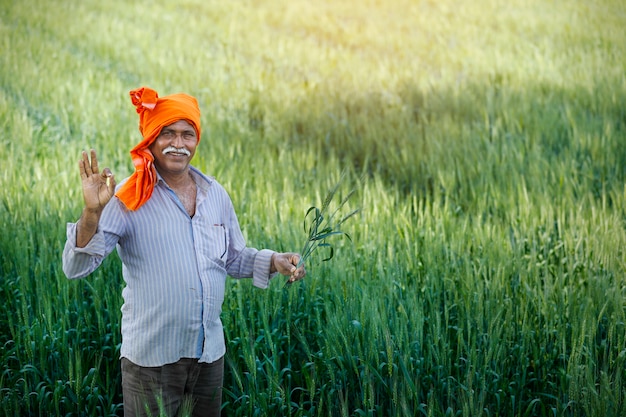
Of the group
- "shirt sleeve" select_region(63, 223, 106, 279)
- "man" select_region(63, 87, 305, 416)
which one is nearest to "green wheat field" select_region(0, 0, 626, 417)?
"man" select_region(63, 87, 305, 416)

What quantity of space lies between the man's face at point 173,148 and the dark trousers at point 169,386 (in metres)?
0.57

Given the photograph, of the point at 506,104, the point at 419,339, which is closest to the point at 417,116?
the point at 506,104

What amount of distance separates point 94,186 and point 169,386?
0.63 metres

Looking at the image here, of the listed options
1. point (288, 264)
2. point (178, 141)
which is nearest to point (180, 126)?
point (178, 141)

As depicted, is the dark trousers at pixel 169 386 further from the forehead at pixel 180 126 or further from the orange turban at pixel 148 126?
the forehead at pixel 180 126

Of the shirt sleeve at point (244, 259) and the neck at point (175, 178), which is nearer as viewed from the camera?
the neck at point (175, 178)

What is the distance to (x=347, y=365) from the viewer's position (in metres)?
2.84

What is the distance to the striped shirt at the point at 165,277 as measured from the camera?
2193 mm

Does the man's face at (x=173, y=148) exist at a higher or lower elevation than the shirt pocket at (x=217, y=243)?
higher

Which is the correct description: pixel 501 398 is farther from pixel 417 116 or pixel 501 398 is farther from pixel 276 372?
pixel 417 116

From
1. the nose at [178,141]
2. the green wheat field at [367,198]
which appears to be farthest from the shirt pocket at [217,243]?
the green wheat field at [367,198]

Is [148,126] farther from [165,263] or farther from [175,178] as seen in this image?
[165,263]

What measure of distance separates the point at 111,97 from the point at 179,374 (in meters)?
5.42

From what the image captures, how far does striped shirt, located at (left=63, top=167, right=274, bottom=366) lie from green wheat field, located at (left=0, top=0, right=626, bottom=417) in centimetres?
34
